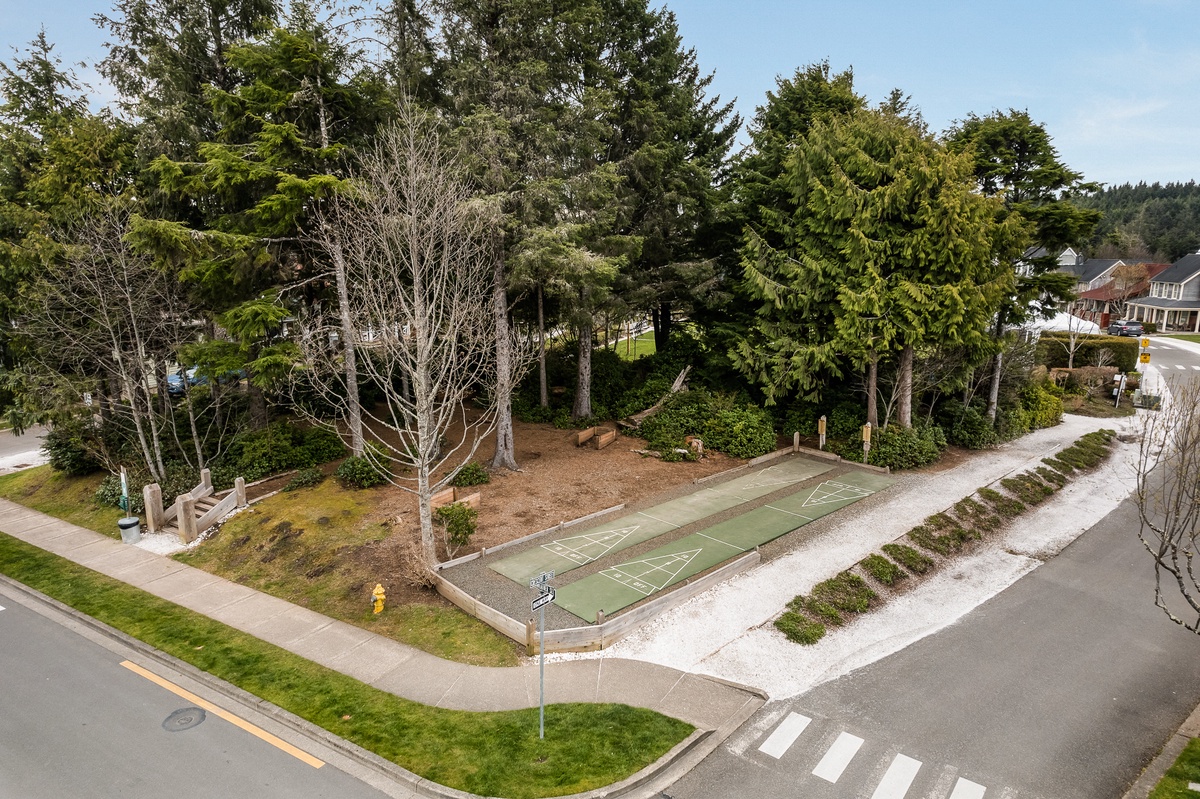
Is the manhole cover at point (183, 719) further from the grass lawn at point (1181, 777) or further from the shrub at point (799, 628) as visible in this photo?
the grass lawn at point (1181, 777)

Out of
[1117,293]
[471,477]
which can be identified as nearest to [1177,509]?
[471,477]

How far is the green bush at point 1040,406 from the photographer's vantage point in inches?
1022

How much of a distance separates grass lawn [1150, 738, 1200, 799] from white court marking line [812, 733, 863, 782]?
3.53 m

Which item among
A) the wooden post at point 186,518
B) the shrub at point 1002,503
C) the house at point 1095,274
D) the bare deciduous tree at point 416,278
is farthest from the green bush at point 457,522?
the house at point 1095,274

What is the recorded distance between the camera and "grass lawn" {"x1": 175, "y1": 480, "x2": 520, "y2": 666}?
11648 mm

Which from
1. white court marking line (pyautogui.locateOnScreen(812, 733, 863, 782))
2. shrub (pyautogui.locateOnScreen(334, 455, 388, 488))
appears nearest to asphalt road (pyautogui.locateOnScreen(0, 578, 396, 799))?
white court marking line (pyautogui.locateOnScreen(812, 733, 863, 782))

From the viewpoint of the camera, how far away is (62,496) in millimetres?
20688

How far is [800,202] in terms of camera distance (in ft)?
71.3

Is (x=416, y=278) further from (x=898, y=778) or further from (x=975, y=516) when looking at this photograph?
(x=975, y=516)

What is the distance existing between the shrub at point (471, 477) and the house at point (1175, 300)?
70.9 m

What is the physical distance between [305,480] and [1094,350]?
41.0 metres

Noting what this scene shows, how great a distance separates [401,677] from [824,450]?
1719 cm

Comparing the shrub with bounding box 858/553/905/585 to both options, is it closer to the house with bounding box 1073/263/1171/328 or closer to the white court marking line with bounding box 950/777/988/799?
the white court marking line with bounding box 950/777/988/799

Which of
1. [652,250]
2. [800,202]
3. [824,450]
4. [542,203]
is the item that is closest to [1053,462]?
[824,450]
